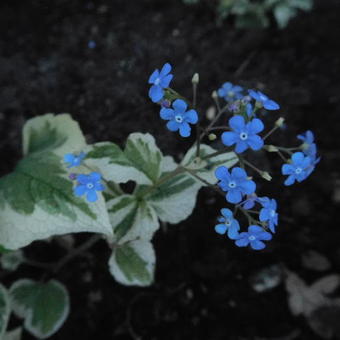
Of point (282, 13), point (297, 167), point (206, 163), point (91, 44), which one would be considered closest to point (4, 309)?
point (206, 163)

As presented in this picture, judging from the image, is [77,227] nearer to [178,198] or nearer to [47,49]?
[178,198]

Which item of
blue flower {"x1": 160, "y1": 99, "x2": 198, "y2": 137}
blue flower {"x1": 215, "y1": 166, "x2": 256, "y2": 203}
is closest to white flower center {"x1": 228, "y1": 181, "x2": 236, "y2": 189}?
blue flower {"x1": 215, "y1": 166, "x2": 256, "y2": 203}

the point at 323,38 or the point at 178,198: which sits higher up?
the point at 178,198

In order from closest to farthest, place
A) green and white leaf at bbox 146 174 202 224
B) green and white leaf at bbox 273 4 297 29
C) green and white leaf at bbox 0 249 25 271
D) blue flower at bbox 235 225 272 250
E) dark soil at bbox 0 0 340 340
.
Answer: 1. blue flower at bbox 235 225 272 250
2. green and white leaf at bbox 146 174 202 224
3. green and white leaf at bbox 0 249 25 271
4. dark soil at bbox 0 0 340 340
5. green and white leaf at bbox 273 4 297 29

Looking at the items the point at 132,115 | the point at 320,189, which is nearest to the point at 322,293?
the point at 320,189

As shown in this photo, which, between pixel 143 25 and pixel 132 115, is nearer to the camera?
pixel 132 115

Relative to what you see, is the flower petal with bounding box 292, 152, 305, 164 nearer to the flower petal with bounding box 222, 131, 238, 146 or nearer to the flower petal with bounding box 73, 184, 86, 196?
the flower petal with bounding box 222, 131, 238, 146
